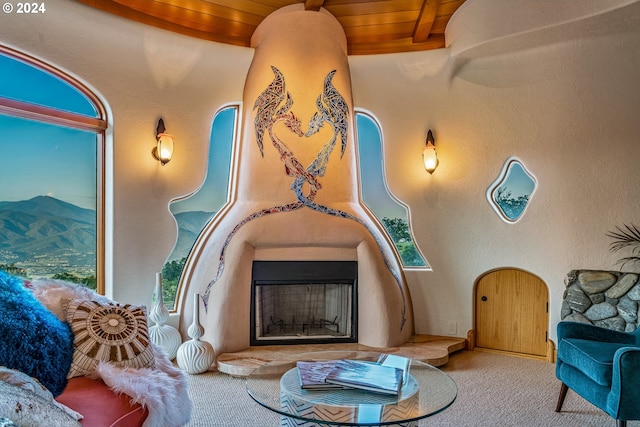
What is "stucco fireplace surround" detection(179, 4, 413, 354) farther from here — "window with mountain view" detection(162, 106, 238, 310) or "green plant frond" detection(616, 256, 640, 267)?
"green plant frond" detection(616, 256, 640, 267)

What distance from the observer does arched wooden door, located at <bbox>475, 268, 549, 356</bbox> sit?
381 centimetres

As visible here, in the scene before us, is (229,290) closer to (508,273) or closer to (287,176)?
(287,176)

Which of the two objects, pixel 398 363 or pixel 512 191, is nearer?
pixel 398 363

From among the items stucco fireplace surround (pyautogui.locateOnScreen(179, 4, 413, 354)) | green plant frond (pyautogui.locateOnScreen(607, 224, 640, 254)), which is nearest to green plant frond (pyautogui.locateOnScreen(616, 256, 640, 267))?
green plant frond (pyautogui.locateOnScreen(607, 224, 640, 254))

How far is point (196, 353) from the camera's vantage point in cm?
324

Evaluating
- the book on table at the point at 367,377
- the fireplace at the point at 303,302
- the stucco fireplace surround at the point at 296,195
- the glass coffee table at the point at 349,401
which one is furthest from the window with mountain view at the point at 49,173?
the book on table at the point at 367,377

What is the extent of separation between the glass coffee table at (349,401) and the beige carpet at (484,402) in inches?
26.5

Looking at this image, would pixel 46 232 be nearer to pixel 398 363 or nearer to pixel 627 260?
pixel 398 363

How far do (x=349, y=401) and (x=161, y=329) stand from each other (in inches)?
88.3

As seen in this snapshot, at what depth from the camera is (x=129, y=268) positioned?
3.48 meters

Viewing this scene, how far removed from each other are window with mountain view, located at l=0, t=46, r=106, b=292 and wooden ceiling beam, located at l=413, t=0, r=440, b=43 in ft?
9.45

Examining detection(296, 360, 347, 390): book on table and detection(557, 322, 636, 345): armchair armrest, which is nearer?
detection(296, 360, 347, 390): book on table

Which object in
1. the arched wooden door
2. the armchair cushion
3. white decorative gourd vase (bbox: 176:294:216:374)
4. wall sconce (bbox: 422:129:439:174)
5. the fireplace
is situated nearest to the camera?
the armchair cushion

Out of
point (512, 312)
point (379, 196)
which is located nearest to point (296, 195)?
point (379, 196)
